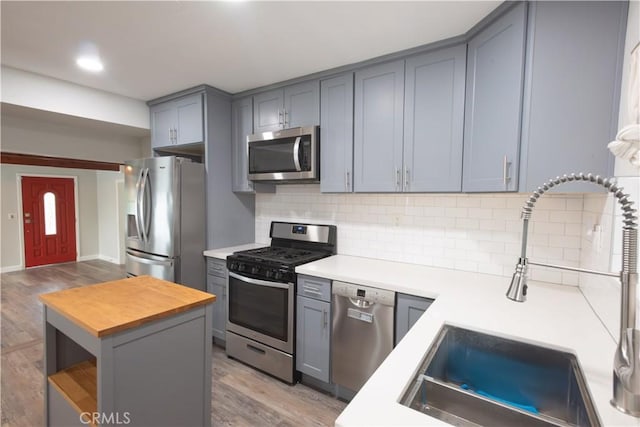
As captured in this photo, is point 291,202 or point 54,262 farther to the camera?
point 54,262

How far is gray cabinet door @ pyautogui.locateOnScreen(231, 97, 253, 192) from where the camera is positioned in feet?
9.81

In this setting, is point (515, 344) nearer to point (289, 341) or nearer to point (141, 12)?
point (289, 341)

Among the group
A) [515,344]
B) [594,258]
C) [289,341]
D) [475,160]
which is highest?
[475,160]

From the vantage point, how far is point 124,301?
5.16ft

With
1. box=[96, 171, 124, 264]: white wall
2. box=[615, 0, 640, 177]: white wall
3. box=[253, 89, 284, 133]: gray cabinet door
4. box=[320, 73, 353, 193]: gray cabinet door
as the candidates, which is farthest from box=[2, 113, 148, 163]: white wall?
box=[615, 0, 640, 177]: white wall

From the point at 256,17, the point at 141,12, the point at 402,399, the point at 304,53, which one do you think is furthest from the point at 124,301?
the point at 304,53

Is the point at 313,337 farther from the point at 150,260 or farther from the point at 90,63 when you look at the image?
the point at 90,63

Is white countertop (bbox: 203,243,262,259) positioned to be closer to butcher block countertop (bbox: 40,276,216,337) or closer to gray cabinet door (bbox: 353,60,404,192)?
butcher block countertop (bbox: 40,276,216,337)

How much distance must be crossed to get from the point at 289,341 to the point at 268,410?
47 centimetres

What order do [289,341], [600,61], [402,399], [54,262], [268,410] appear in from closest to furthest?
[402,399] < [600,61] < [268,410] < [289,341] < [54,262]

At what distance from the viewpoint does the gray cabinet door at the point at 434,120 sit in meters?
1.96

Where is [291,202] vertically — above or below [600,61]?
A: below

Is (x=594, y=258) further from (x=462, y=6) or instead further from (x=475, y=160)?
(x=462, y=6)

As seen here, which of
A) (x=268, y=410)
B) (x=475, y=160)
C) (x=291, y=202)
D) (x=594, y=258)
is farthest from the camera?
(x=291, y=202)
